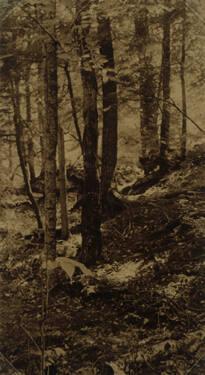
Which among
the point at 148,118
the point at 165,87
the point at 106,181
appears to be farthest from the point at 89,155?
the point at 165,87

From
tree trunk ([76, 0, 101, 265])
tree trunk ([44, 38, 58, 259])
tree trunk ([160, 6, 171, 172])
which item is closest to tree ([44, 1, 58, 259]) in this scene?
tree trunk ([44, 38, 58, 259])

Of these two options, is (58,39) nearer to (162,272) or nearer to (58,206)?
(58,206)

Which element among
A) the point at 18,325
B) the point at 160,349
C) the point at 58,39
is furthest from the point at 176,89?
the point at 18,325

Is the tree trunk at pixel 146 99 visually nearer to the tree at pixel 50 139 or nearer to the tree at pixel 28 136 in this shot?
the tree at pixel 50 139

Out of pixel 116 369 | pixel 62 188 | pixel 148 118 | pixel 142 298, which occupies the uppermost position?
pixel 148 118

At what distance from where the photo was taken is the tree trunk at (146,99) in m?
1.79

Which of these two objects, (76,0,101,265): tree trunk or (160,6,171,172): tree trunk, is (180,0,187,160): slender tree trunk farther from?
(76,0,101,265): tree trunk

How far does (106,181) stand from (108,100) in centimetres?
28

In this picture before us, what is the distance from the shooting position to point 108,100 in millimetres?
1851

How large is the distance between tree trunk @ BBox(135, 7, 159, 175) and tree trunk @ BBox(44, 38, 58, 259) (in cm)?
33

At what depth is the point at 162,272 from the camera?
1814mm

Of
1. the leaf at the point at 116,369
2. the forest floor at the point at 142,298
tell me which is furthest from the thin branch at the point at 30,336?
the leaf at the point at 116,369

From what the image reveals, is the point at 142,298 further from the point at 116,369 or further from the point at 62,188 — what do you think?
the point at 62,188

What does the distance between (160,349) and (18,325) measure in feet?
1.94
